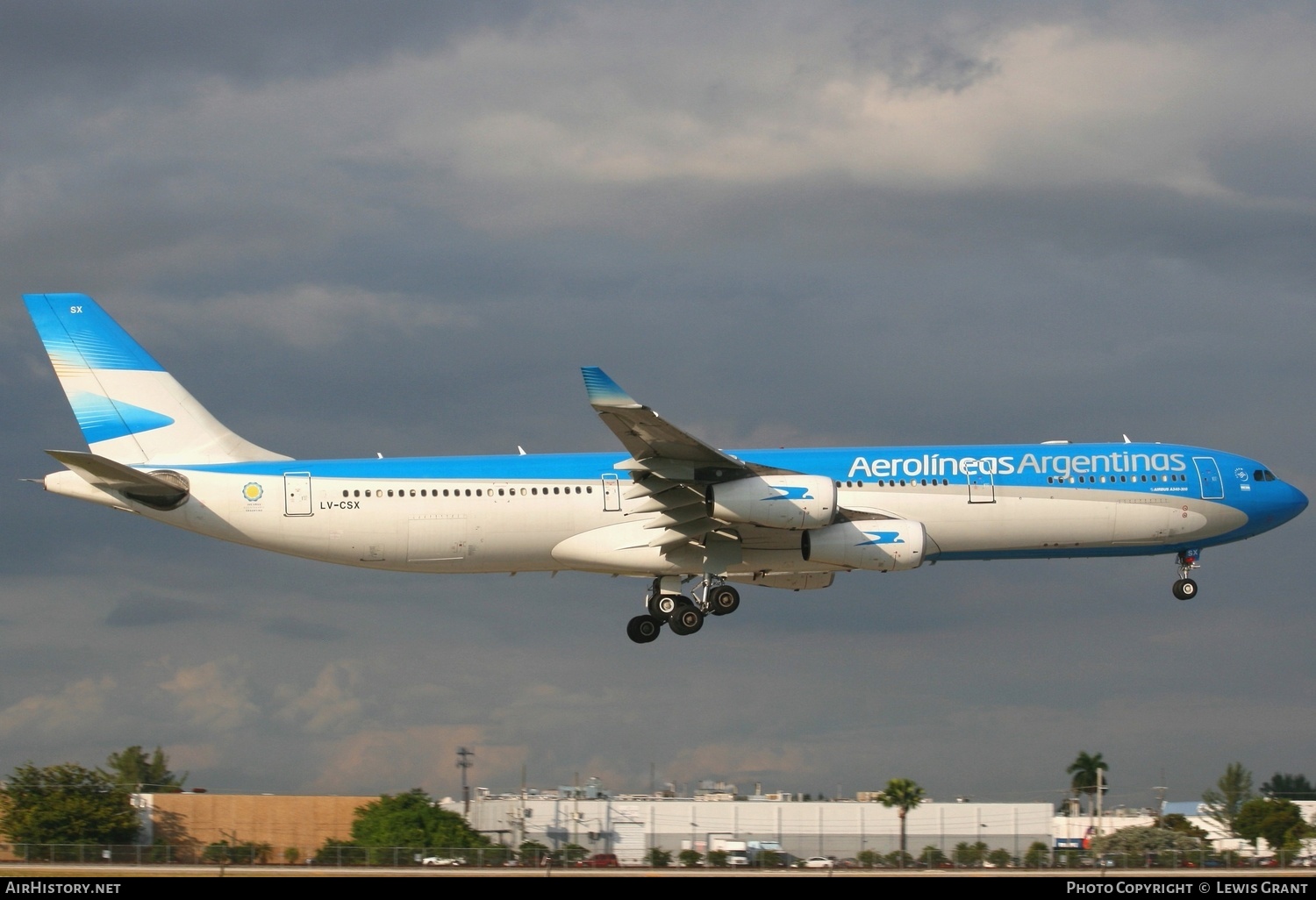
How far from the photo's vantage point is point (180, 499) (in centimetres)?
5175

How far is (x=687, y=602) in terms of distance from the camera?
2096 inches

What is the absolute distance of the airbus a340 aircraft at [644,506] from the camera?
51.0m

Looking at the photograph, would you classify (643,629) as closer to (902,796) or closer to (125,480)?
(125,480)

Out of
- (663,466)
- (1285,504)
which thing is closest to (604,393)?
(663,466)

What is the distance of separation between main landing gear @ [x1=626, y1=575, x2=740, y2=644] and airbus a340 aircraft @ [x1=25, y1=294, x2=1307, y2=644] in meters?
0.06

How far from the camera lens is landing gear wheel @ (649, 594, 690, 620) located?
174ft

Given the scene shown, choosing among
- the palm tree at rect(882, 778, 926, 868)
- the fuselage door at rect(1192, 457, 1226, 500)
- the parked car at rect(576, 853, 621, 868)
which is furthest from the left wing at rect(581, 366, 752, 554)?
the palm tree at rect(882, 778, 926, 868)

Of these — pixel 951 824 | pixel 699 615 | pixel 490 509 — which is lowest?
pixel 951 824

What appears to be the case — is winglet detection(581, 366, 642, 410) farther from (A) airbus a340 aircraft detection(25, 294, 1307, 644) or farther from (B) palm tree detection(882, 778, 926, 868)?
(B) palm tree detection(882, 778, 926, 868)

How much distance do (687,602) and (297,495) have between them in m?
14.1
